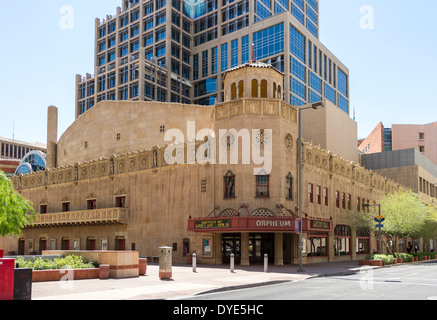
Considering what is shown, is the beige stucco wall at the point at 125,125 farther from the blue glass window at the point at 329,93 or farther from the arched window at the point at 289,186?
the blue glass window at the point at 329,93

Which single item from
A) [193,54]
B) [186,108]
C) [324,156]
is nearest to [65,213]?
[186,108]

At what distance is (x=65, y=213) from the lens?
5225 centimetres

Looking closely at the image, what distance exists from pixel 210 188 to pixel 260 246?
6.30m

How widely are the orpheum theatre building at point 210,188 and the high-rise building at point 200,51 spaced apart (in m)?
44.1

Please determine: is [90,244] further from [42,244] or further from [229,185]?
[229,185]

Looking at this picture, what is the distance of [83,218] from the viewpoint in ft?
163

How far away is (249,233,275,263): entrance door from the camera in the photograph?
38.0m

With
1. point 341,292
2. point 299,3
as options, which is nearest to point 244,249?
point 341,292

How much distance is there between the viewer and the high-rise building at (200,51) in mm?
96000

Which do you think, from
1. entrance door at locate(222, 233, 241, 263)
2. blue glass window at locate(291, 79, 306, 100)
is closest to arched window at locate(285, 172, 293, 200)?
entrance door at locate(222, 233, 241, 263)

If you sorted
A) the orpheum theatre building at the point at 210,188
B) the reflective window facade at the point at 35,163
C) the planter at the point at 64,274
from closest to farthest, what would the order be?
1. the planter at the point at 64,274
2. the orpheum theatre building at the point at 210,188
3. the reflective window facade at the point at 35,163

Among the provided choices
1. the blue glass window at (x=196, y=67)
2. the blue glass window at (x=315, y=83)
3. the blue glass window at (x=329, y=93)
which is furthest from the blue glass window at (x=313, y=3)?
the blue glass window at (x=196, y=67)
